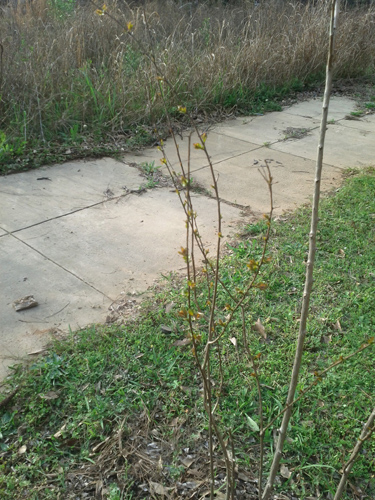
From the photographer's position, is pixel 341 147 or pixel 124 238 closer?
pixel 124 238

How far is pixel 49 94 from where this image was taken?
6238 mm

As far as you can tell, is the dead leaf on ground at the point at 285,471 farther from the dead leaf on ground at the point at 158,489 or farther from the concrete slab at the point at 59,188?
the concrete slab at the point at 59,188

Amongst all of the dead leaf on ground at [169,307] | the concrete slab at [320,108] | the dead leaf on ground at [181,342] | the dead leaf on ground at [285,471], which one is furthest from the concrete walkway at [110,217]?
the dead leaf on ground at [285,471]

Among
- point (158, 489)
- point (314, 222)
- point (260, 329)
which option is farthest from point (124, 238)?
point (314, 222)

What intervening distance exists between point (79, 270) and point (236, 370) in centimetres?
145

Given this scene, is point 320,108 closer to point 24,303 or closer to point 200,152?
point 200,152

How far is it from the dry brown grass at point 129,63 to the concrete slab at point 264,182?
3.77 ft

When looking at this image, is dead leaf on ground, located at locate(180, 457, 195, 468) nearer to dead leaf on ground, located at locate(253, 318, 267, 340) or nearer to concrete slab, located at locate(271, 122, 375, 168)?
dead leaf on ground, located at locate(253, 318, 267, 340)

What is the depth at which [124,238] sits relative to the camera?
13.3 feet

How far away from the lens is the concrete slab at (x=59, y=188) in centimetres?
438

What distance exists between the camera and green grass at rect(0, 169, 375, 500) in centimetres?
223

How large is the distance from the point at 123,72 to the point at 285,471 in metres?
5.81

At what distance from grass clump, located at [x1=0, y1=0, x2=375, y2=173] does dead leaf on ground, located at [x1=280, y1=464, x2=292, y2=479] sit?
329cm

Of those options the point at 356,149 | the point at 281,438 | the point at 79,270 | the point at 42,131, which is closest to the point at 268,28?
the point at 356,149
